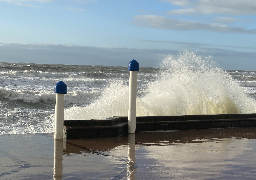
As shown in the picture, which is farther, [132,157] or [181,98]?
[181,98]

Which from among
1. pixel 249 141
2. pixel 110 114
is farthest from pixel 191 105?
pixel 249 141

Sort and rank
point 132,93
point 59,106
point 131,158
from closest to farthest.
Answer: point 131,158, point 59,106, point 132,93

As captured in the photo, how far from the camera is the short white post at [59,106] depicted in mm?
5906

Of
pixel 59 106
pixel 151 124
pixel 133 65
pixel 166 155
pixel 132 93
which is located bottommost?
pixel 166 155

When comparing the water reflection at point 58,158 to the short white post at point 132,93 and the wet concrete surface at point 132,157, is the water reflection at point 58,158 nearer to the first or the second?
the wet concrete surface at point 132,157

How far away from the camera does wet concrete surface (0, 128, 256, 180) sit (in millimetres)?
4188

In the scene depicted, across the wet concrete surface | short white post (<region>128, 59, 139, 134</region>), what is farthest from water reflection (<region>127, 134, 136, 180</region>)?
short white post (<region>128, 59, 139, 134</region>)

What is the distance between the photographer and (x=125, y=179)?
3.94 meters

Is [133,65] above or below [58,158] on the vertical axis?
above

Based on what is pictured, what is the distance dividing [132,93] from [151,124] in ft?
3.23

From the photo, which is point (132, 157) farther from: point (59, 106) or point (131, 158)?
point (59, 106)

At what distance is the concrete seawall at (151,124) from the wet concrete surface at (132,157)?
197mm

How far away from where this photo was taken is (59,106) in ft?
19.7

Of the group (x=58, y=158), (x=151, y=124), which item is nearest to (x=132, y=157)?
(x=58, y=158)
